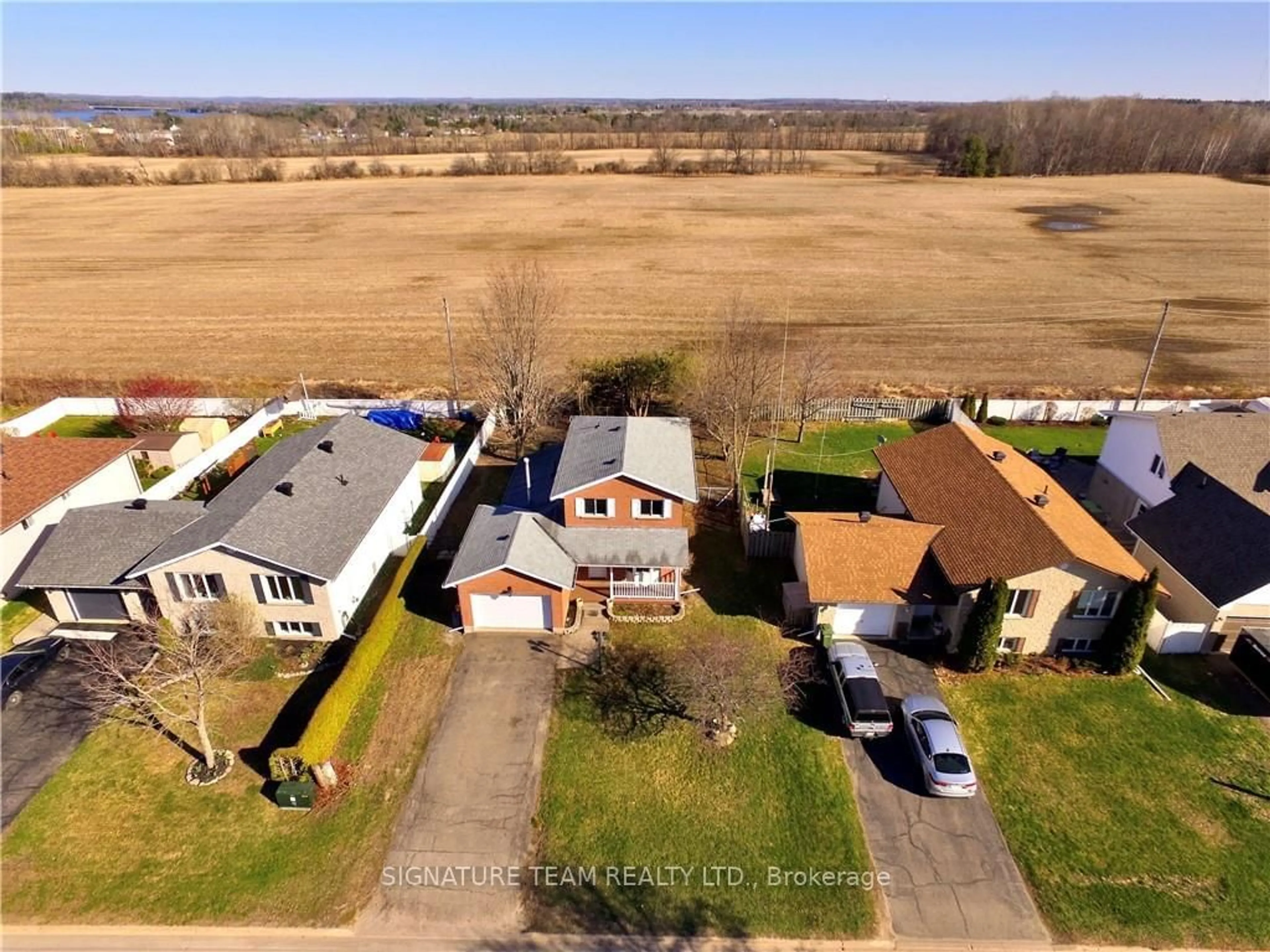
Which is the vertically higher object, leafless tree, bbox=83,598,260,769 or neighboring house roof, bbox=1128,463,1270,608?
neighboring house roof, bbox=1128,463,1270,608

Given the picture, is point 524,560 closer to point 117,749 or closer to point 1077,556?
point 117,749

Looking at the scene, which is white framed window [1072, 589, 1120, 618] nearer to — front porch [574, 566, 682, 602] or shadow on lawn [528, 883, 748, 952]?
front porch [574, 566, 682, 602]

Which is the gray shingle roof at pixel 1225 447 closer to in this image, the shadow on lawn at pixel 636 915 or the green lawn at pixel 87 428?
the shadow on lawn at pixel 636 915

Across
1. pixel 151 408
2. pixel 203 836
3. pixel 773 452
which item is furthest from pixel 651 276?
pixel 203 836

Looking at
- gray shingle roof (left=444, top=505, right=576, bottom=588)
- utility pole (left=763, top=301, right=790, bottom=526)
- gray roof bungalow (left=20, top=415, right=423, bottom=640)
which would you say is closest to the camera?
gray roof bungalow (left=20, top=415, right=423, bottom=640)

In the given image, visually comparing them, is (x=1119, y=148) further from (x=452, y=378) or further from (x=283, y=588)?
(x=283, y=588)

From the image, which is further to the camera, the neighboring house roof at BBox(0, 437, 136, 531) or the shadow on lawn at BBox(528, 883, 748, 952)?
the neighboring house roof at BBox(0, 437, 136, 531)

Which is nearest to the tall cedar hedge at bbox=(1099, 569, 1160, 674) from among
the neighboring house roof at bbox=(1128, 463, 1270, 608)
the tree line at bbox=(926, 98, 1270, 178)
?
the neighboring house roof at bbox=(1128, 463, 1270, 608)
